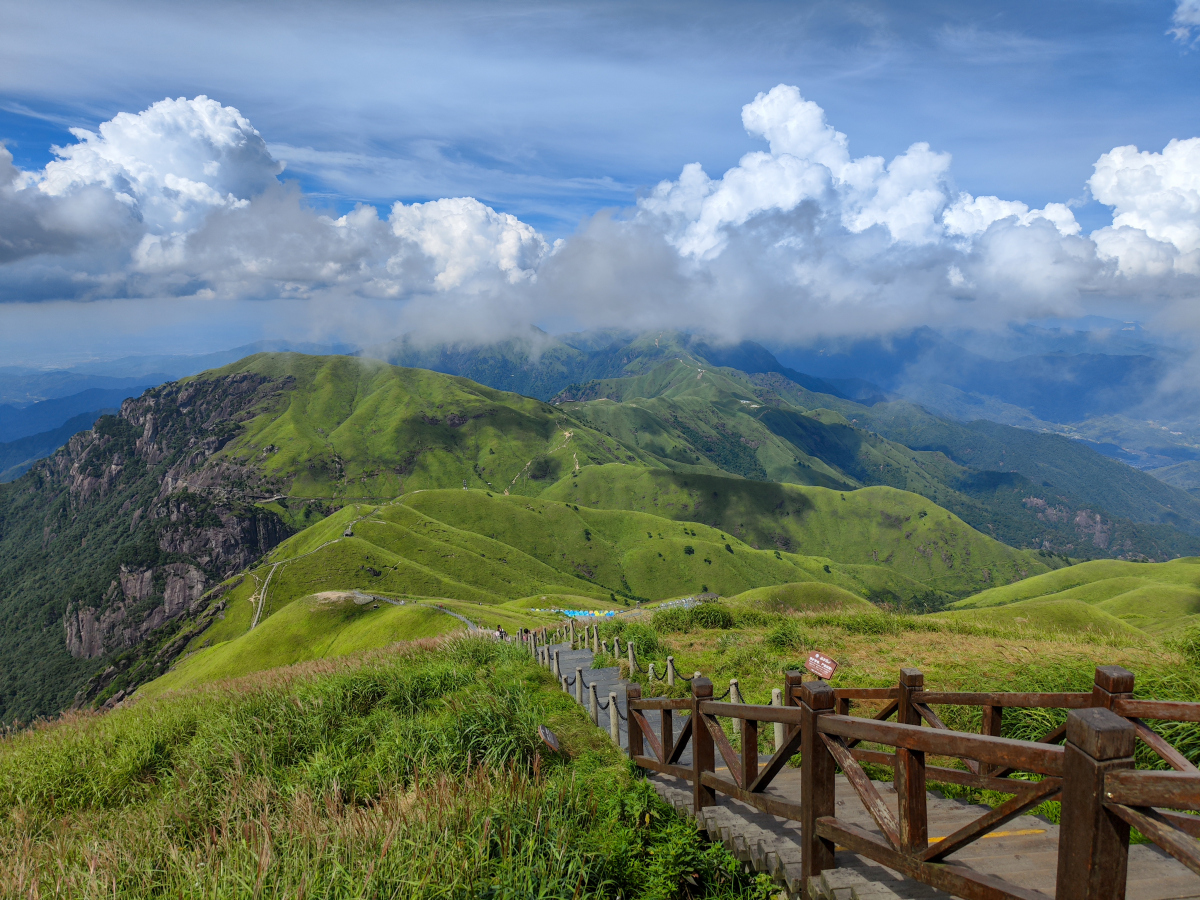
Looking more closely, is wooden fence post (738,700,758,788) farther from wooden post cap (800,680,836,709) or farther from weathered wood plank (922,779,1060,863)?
weathered wood plank (922,779,1060,863)

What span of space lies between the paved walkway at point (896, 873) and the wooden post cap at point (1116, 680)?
4.83ft

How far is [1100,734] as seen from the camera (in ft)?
10.6

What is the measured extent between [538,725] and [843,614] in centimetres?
1847

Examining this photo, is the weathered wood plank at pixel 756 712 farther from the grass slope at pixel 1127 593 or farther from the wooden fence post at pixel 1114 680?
the grass slope at pixel 1127 593

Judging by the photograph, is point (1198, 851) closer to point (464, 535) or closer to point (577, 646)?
point (577, 646)

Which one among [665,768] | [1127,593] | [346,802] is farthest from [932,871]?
[1127,593]

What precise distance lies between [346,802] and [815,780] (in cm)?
714

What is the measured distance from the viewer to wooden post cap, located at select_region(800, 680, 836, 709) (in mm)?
5242

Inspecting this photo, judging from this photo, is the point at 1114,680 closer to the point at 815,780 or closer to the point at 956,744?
the point at 956,744

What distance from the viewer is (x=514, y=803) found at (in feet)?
24.2

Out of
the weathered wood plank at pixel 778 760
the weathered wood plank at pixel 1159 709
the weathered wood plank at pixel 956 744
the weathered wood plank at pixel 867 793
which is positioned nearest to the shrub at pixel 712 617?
the weathered wood plank at pixel 778 760

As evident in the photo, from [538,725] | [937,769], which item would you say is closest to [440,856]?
[538,725]

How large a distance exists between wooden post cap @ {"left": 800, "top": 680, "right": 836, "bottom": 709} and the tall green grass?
250 cm

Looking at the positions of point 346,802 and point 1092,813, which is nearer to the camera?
point 1092,813
